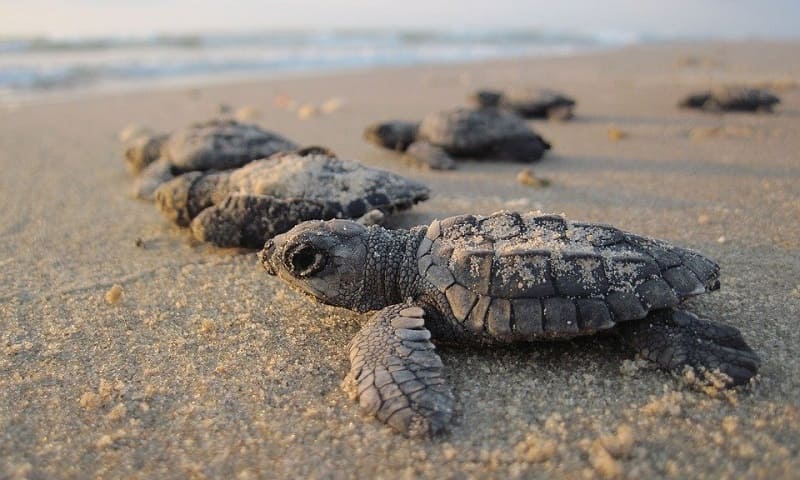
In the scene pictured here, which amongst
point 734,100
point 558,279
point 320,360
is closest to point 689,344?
Result: point 558,279

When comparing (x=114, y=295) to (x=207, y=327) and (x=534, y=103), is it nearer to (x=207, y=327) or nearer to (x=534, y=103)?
(x=207, y=327)

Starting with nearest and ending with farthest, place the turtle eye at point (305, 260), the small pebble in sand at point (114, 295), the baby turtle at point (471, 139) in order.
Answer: the turtle eye at point (305, 260)
the small pebble in sand at point (114, 295)
the baby turtle at point (471, 139)

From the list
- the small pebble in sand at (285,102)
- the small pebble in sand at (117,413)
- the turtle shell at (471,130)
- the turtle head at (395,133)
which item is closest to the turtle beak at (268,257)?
the small pebble in sand at (117,413)

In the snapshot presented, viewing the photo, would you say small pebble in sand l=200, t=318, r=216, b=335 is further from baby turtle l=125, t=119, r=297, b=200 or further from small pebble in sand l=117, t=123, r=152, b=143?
small pebble in sand l=117, t=123, r=152, b=143

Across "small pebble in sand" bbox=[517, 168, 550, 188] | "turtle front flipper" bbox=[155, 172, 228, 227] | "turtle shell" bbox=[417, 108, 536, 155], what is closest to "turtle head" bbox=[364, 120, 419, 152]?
"turtle shell" bbox=[417, 108, 536, 155]

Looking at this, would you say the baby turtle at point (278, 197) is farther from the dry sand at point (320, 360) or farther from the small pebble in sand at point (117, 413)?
the small pebble in sand at point (117, 413)

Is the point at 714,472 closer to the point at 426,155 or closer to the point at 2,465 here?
the point at 2,465

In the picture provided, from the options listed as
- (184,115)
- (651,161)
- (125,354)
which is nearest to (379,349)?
(125,354)

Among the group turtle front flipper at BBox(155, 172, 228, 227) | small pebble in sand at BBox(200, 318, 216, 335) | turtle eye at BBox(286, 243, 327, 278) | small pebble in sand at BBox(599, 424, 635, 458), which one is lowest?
small pebble in sand at BBox(200, 318, 216, 335)
